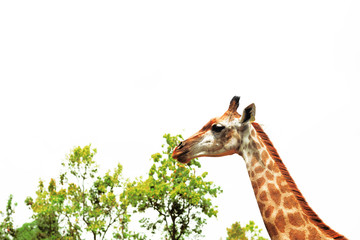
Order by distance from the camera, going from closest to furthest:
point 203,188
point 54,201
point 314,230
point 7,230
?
point 314,230, point 203,188, point 54,201, point 7,230

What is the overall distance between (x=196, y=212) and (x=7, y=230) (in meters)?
17.0

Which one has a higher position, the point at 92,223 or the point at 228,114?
the point at 92,223

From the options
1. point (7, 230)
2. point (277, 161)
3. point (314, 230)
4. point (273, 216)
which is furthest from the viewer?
point (7, 230)

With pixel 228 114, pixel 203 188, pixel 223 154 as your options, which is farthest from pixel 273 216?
pixel 203 188

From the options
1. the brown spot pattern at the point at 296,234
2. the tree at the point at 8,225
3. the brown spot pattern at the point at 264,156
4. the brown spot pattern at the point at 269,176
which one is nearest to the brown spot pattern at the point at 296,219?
the brown spot pattern at the point at 296,234

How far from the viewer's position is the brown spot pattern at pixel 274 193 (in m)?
5.66

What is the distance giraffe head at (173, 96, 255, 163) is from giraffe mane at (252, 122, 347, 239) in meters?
0.37

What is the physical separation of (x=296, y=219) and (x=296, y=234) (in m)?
0.25

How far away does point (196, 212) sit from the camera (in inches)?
802

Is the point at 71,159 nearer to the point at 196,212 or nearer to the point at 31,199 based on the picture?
the point at 31,199

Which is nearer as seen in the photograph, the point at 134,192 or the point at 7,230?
the point at 134,192

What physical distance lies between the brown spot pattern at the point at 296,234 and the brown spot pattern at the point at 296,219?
120mm

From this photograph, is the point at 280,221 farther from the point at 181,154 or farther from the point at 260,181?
the point at 181,154

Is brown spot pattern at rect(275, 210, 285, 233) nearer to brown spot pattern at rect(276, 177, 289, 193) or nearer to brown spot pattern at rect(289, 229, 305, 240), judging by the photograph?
brown spot pattern at rect(289, 229, 305, 240)
